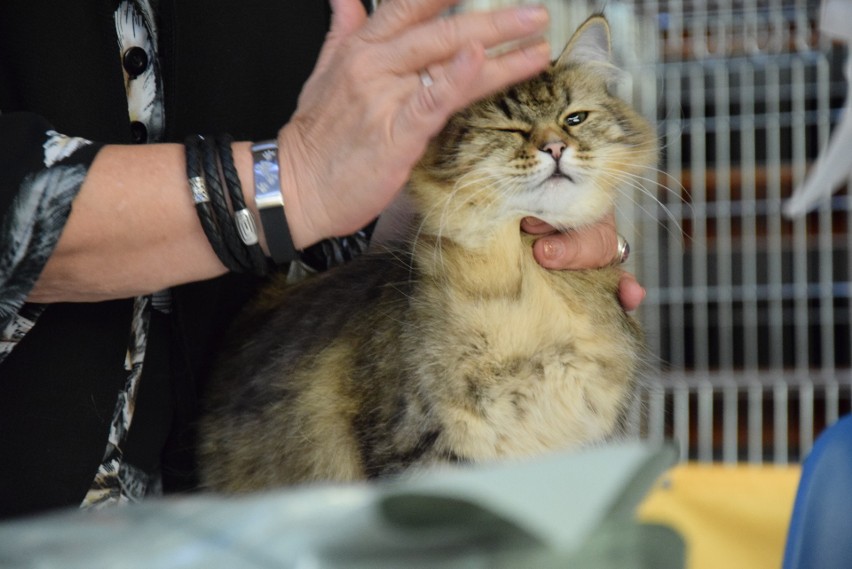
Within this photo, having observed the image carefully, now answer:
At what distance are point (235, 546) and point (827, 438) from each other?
0.67 metres

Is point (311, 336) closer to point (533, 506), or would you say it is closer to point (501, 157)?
point (501, 157)

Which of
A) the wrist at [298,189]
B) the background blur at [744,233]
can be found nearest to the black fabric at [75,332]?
the wrist at [298,189]

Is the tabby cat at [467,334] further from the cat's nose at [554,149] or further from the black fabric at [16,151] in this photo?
the black fabric at [16,151]

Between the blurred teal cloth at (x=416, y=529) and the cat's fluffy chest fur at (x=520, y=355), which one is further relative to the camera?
the cat's fluffy chest fur at (x=520, y=355)

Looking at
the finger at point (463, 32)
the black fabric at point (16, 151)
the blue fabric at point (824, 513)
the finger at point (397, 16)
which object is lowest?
the blue fabric at point (824, 513)

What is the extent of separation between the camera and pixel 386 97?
671 millimetres

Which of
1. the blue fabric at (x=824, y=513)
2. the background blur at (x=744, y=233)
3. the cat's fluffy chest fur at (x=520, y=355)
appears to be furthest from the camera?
the background blur at (x=744, y=233)

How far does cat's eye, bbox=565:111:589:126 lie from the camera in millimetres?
986

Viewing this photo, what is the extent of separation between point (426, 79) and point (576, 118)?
36cm

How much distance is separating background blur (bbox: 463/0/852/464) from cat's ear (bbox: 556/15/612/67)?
3.85 ft

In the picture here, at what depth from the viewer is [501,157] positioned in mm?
937

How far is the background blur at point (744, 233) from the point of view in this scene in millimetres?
2285

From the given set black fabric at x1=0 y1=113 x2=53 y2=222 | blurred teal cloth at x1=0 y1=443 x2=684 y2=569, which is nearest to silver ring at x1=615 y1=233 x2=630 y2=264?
black fabric at x1=0 y1=113 x2=53 y2=222

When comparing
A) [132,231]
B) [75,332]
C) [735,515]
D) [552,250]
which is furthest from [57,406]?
[735,515]
